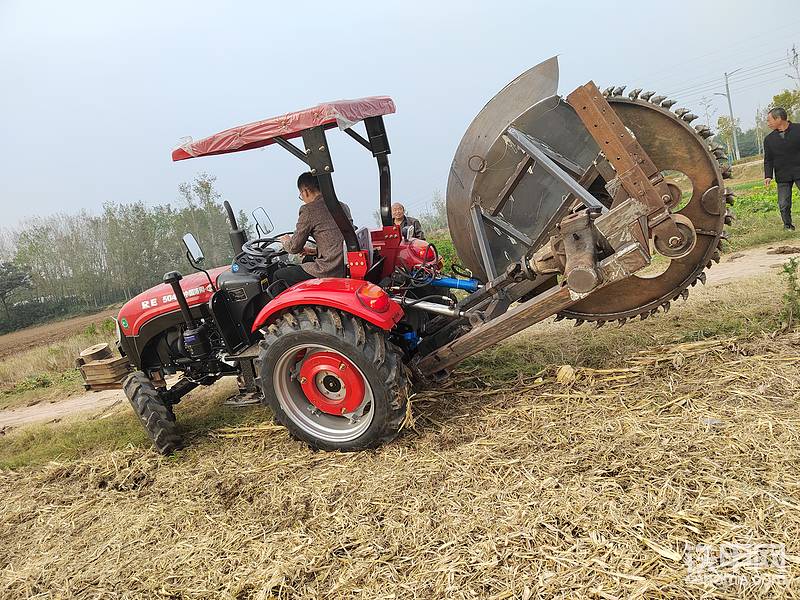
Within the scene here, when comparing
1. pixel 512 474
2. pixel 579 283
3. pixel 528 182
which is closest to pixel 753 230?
pixel 528 182

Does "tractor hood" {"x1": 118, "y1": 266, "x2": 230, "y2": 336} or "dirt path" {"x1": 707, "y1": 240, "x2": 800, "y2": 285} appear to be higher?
"tractor hood" {"x1": 118, "y1": 266, "x2": 230, "y2": 336}

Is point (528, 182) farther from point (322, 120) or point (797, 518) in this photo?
point (797, 518)

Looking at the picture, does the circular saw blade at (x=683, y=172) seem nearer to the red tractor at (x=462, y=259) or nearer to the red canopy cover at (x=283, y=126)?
the red tractor at (x=462, y=259)

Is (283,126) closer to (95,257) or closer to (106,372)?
(106,372)

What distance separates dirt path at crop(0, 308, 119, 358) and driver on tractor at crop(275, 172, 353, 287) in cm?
1800

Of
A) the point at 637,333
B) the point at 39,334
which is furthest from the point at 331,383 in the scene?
the point at 39,334

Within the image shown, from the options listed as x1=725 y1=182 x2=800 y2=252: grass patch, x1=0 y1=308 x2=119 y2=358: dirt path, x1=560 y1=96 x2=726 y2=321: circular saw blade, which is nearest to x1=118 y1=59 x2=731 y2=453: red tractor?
x1=560 y1=96 x2=726 y2=321: circular saw blade

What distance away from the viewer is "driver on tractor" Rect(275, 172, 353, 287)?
149 inches

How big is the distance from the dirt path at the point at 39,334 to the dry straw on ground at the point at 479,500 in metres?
17.7

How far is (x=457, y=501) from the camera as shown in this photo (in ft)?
9.19

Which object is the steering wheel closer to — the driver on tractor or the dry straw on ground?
the driver on tractor

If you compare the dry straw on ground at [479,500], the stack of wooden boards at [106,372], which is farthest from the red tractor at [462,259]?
the dry straw on ground at [479,500]

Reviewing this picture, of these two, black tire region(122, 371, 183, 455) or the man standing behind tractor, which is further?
the man standing behind tractor

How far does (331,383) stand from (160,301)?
187cm
